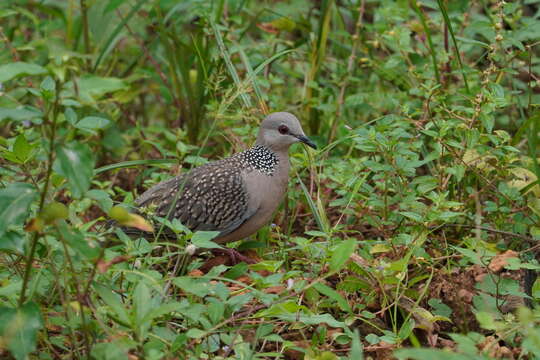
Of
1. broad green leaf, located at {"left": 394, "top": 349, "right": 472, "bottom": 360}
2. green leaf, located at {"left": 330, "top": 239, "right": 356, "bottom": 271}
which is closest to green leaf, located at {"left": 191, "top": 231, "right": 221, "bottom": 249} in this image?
green leaf, located at {"left": 330, "top": 239, "right": 356, "bottom": 271}

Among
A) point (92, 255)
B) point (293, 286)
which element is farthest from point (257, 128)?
point (92, 255)

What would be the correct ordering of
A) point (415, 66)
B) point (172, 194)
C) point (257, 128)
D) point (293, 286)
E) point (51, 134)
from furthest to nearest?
point (415, 66) → point (257, 128) → point (172, 194) → point (293, 286) → point (51, 134)

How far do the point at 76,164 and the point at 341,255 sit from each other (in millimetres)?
1012

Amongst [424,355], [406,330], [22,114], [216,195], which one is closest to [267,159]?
[216,195]

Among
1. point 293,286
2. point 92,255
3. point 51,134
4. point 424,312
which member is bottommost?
point 424,312

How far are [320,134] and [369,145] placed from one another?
4.43 feet

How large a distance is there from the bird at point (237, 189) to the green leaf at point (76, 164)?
1.62 meters

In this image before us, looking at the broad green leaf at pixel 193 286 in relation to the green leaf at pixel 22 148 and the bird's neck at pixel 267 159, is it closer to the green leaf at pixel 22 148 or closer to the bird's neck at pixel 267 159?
the green leaf at pixel 22 148

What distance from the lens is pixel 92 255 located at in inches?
90.7

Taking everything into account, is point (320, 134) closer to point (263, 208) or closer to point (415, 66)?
point (415, 66)

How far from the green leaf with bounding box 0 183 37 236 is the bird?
151 cm

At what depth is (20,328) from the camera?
7.95 ft

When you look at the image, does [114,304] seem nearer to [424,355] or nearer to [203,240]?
[203,240]

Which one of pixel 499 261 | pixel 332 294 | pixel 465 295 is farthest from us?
pixel 465 295
